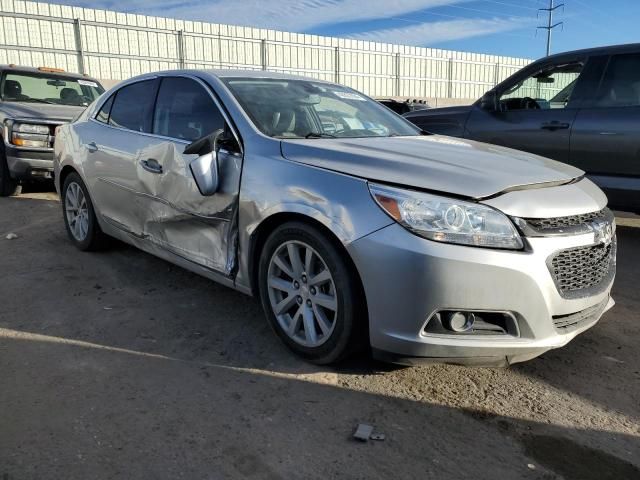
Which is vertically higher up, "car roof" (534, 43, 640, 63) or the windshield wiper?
"car roof" (534, 43, 640, 63)

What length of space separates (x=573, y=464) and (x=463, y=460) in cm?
45

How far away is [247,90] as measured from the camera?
3.77 m

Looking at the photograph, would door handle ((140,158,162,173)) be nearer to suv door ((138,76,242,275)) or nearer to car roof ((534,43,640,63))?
suv door ((138,76,242,275))

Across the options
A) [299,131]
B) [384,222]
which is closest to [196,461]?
[384,222]

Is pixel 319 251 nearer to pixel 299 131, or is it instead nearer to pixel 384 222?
pixel 384 222

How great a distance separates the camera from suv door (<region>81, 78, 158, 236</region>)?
4180mm

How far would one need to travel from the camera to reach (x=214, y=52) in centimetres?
2506

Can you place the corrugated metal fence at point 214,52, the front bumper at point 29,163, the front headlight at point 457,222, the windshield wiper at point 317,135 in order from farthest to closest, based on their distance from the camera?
the corrugated metal fence at point 214,52 → the front bumper at point 29,163 → the windshield wiper at point 317,135 → the front headlight at point 457,222

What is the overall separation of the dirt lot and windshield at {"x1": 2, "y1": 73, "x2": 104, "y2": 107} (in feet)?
18.5

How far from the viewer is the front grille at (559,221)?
104 inches

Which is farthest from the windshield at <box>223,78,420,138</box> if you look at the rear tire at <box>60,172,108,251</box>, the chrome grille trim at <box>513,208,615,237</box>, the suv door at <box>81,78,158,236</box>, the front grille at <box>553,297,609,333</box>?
the rear tire at <box>60,172,108,251</box>

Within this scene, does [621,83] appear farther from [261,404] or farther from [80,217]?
[80,217]

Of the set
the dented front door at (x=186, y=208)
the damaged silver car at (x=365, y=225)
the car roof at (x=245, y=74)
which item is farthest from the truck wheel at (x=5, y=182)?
the car roof at (x=245, y=74)

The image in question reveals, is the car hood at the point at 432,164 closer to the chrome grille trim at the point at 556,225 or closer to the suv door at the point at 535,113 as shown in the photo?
the chrome grille trim at the point at 556,225
